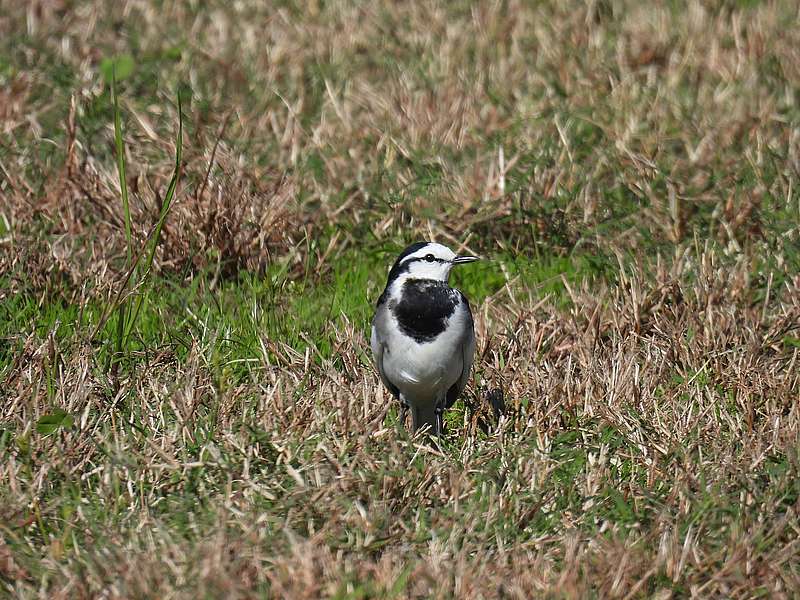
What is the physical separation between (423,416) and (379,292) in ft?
4.07

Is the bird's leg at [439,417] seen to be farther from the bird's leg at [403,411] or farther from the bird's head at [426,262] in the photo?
the bird's head at [426,262]

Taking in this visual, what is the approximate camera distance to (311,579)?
3.75 metres

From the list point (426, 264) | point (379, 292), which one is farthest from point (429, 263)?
point (379, 292)

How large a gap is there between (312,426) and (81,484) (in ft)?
2.69

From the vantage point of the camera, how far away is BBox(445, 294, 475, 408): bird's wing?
5.02 meters

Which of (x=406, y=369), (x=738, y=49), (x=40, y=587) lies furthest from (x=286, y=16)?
(x=40, y=587)

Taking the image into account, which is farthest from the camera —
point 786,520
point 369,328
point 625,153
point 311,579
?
point 625,153

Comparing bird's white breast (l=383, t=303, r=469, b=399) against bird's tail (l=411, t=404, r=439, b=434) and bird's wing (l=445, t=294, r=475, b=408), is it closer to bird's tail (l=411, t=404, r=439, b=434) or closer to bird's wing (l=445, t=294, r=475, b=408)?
bird's wing (l=445, t=294, r=475, b=408)

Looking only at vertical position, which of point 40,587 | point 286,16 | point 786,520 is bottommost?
point 40,587

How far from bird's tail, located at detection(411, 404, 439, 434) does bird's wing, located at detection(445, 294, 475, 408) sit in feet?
0.23

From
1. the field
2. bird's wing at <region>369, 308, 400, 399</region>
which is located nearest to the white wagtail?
bird's wing at <region>369, 308, 400, 399</region>

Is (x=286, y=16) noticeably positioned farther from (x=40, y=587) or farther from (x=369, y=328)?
(x=40, y=587)

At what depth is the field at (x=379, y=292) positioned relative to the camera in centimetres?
413

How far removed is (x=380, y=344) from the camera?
16.7 ft
